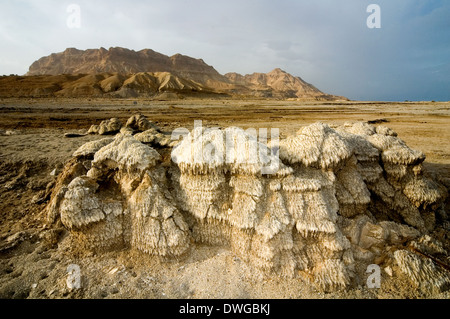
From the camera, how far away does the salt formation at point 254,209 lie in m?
3.47

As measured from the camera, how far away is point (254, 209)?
3604 millimetres

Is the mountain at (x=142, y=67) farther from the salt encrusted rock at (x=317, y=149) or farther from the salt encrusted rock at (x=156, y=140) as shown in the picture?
the salt encrusted rock at (x=317, y=149)

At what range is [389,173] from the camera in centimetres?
472

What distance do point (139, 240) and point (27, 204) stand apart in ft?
11.2

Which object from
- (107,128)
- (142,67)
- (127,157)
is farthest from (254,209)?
(142,67)

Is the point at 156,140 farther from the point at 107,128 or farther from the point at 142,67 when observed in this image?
the point at 142,67

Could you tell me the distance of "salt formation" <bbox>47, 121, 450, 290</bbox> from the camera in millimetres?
3469

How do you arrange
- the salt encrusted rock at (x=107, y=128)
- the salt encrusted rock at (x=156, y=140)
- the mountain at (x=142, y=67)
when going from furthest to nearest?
the mountain at (x=142, y=67) < the salt encrusted rock at (x=107, y=128) < the salt encrusted rock at (x=156, y=140)

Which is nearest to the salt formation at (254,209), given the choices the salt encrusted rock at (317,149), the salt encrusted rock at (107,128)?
the salt encrusted rock at (317,149)

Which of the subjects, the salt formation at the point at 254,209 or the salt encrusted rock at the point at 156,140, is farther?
the salt encrusted rock at the point at 156,140

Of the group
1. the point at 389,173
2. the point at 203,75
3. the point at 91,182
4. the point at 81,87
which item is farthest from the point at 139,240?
the point at 203,75

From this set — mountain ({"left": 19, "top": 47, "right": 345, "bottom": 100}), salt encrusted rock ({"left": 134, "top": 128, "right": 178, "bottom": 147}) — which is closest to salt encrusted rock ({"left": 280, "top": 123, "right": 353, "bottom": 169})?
salt encrusted rock ({"left": 134, "top": 128, "right": 178, "bottom": 147})

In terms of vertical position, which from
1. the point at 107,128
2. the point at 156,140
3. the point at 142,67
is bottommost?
the point at 156,140

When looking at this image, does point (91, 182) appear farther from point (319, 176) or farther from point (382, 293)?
point (382, 293)
